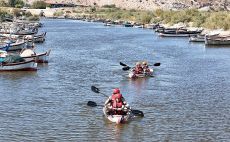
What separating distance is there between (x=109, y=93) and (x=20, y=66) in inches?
510

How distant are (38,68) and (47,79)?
23.3ft

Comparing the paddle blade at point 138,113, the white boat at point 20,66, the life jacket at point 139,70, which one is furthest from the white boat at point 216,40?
the paddle blade at point 138,113

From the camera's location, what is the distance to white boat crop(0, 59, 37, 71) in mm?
51781

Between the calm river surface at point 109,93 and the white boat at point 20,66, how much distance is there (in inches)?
44.3

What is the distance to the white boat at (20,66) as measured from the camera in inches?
2039

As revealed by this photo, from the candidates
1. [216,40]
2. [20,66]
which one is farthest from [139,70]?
[216,40]

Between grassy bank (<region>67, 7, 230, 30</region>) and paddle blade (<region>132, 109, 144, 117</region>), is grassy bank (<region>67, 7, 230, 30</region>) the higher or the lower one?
→ the lower one

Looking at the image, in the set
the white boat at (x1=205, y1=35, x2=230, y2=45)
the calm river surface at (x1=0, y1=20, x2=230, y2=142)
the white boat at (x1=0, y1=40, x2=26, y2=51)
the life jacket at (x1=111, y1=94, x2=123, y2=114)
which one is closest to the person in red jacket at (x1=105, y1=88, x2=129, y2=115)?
the life jacket at (x1=111, y1=94, x2=123, y2=114)

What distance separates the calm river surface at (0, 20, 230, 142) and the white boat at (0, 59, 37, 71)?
44.3 inches

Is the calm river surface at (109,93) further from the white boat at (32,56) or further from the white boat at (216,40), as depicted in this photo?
the white boat at (216,40)

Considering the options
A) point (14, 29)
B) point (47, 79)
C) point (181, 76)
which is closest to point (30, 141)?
point (47, 79)

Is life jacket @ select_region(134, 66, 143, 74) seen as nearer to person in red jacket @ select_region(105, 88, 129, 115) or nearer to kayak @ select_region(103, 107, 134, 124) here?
kayak @ select_region(103, 107, 134, 124)

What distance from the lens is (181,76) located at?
52125 mm

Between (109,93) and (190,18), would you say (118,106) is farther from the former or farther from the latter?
(190,18)
